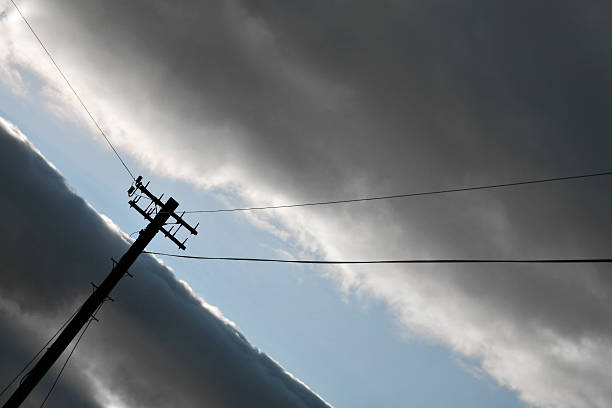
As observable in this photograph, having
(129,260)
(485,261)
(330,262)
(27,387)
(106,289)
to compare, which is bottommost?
(27,387)

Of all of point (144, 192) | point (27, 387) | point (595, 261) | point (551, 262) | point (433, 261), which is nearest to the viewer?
point (595, 261)

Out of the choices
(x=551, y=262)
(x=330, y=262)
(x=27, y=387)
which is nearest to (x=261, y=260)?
(x=330, y=262)

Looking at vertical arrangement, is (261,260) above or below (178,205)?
below

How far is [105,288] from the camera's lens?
1342cm

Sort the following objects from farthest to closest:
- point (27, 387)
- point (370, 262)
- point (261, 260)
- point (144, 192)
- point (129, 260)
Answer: point (144, 192), point (129, 260), point (27, 387), point (261, 260), point (370, 262)

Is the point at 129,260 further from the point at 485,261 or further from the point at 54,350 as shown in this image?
the point at 485,261

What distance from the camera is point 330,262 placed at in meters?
8.82

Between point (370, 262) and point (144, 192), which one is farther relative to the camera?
point (144, 192)

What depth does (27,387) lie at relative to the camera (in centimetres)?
1188

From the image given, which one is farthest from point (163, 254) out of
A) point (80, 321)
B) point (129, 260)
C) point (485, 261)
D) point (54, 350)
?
point (485, 261)

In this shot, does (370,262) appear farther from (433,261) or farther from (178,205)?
(178,205)

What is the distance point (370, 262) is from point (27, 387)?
37.8ft

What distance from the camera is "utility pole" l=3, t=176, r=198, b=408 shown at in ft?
39.1

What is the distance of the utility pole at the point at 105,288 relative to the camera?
39.1 feet
